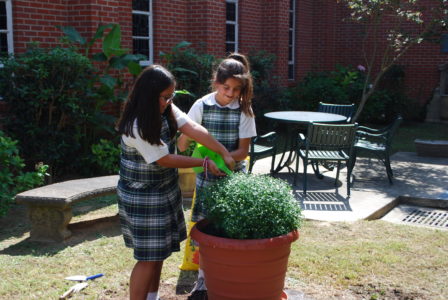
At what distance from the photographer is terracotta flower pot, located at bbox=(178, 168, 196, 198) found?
6.43 m

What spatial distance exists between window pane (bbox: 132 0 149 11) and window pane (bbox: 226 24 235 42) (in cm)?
289

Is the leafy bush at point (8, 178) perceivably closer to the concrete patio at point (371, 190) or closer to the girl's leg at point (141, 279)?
the girl's leg at point (141, 279)

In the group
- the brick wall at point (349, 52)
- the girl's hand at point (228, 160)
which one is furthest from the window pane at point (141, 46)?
the brick wall at point (349, 52)

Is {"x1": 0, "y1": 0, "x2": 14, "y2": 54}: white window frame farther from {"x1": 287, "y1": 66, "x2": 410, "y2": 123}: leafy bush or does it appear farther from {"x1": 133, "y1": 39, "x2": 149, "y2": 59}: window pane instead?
{"x1": 287, "y1": 66, "x2": 410, "y2": 123}: leafy bush

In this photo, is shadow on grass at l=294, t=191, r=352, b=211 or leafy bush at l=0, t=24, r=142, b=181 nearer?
shadow on grass at l=294, t=191, r=352, b=211

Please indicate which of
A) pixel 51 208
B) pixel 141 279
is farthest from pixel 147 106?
pixel 51 208

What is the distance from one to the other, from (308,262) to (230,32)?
8749 mm

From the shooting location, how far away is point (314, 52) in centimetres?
1608

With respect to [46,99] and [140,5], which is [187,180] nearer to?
[46,99]

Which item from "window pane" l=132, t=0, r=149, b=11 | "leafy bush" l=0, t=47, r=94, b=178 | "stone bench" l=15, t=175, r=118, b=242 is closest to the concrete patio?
"stone bench" l=15, t=175, r=118, b=242

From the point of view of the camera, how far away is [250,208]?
122 inches

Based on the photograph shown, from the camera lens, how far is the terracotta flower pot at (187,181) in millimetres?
6432

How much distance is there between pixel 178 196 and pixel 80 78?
4233 millimetres

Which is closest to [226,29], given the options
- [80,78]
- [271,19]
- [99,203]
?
[271,19]
